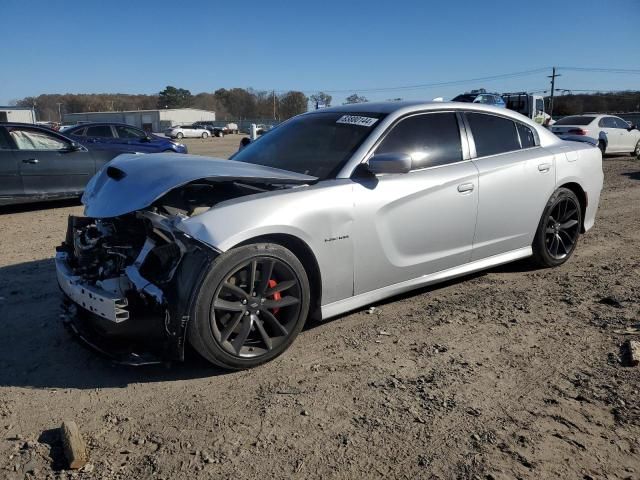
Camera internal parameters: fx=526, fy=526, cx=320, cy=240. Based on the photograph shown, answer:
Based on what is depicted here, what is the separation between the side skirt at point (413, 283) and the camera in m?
3.56

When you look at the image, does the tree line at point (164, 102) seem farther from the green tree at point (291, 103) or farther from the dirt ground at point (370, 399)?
the dirt ground at point (370, 399)

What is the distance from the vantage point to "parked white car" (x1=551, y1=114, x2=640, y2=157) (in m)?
16.7

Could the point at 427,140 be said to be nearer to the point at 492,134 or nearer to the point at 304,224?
the point at 492,134

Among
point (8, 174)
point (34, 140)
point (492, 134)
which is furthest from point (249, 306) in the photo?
point (34, 140)

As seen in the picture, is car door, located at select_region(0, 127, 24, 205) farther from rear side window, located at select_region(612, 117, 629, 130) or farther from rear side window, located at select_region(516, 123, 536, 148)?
rear side window, located at select_region(612, 117, 629, 130)

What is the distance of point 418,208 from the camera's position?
385 centimetres

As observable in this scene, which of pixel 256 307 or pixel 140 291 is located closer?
pixel 140 291

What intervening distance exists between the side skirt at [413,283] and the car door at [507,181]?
61mm

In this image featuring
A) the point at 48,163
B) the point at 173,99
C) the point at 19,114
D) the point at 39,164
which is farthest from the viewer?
the point at 173,99

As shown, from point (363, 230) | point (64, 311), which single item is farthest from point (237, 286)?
point (64, 311)

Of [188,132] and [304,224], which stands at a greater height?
[188,132]

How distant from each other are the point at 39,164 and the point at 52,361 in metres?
6.22

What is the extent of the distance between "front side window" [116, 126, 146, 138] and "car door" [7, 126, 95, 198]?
5454 millimetres

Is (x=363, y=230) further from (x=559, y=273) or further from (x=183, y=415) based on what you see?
(x=559, y=273)
